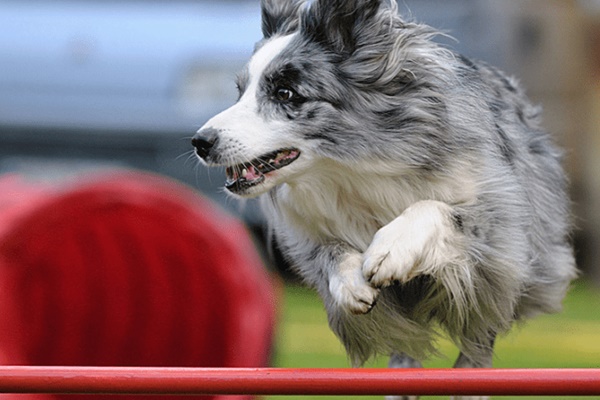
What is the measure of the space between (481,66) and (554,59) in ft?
19.0

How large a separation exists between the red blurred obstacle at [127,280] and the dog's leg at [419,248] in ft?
5.32

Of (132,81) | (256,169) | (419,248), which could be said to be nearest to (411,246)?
(419,248)

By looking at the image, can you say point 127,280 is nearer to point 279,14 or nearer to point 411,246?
point 279,14

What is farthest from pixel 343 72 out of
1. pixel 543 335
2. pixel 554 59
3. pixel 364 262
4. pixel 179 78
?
pixel 554 59

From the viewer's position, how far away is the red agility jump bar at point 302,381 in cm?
232

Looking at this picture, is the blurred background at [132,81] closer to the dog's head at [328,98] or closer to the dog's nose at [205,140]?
the dog's head at [328,98]

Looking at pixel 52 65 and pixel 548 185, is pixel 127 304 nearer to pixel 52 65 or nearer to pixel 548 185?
pixel 52 65

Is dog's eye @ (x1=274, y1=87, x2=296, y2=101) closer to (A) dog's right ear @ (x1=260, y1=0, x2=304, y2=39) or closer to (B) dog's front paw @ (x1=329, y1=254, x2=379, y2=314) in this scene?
(A) dog's right ear @ (x1=260, y1=0, x2=304, y2=39)

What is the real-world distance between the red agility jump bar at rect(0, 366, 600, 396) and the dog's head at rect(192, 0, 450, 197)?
566 millimetres

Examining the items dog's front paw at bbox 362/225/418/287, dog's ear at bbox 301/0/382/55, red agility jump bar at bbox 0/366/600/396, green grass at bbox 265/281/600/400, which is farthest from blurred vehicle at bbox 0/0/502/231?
red agility jump bar at bbox 0/366/600/396

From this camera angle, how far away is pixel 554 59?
8.77 meters

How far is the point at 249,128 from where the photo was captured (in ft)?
9.04

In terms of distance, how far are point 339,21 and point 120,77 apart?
4.20m

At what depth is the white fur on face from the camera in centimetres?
273
